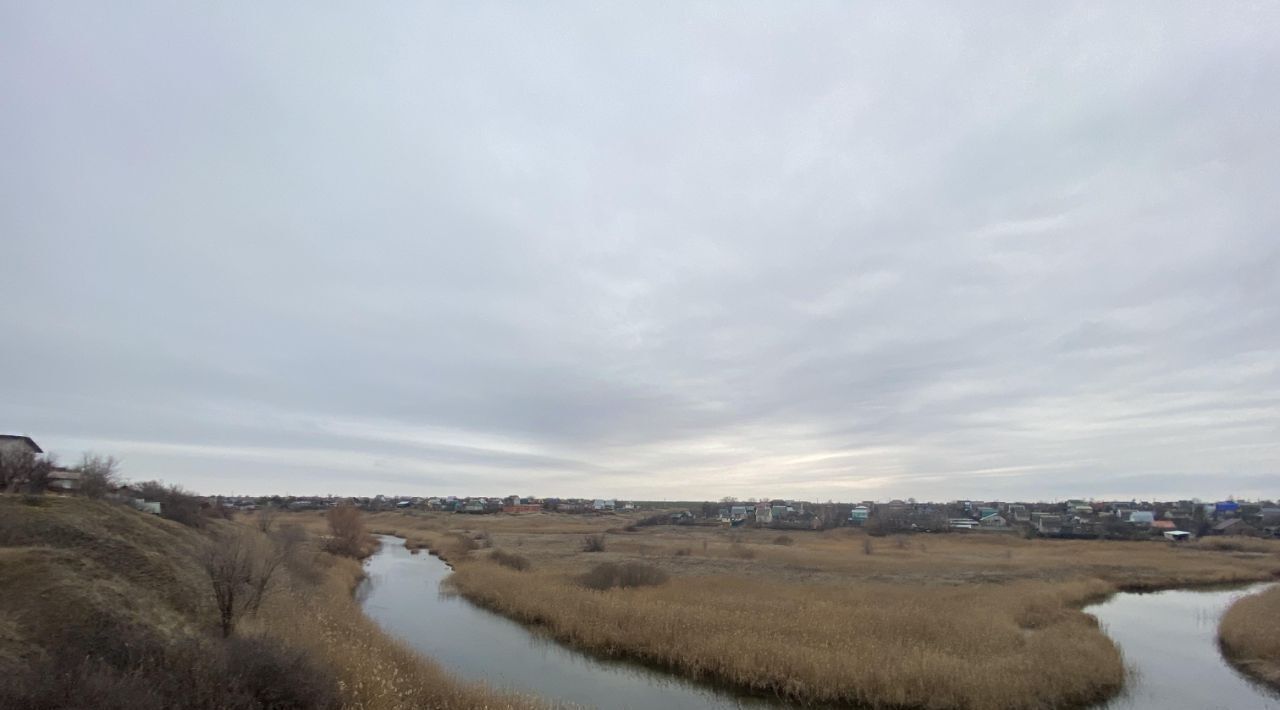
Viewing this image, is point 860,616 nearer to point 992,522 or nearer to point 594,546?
point 594,546

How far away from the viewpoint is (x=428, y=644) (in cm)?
2694

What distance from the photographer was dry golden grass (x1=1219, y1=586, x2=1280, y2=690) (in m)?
24.1

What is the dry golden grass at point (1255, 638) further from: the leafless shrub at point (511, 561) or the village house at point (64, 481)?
the village house at point (64, 481)

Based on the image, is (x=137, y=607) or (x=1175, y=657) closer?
(x=137, y=607)

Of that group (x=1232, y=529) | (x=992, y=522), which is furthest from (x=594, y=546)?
(x=1232, y=529)

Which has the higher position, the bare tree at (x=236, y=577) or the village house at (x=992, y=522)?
the bare tree at (x=236, y=577)

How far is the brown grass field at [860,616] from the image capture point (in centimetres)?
1997

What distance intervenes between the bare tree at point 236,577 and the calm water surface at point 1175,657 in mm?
25013

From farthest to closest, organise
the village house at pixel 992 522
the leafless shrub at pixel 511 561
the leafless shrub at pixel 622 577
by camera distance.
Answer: the village house at pixel 992 522
the leafless shrub at pixel 511 561
the leafless shrub at pixel 622 577

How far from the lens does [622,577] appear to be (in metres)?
38.3

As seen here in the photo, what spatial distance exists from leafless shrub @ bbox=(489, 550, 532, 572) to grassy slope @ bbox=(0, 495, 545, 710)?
22.0 metres

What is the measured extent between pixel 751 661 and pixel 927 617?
964cm

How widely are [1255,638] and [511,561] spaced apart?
41256 mm

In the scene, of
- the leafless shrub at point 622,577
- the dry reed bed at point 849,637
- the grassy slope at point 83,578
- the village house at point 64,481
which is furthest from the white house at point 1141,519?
the village house at point 64,481
